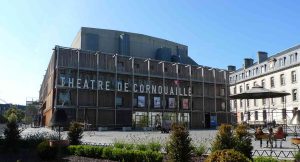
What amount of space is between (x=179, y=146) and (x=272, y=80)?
59.3 meters

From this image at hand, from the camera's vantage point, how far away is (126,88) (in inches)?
2254

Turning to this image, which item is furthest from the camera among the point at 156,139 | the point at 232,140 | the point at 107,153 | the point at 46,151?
the point at 156,139

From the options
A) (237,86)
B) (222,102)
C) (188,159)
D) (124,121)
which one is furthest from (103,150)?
(237,86)

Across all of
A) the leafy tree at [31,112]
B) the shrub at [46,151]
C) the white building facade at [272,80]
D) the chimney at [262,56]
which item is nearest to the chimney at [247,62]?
the white building facade at [272,80]

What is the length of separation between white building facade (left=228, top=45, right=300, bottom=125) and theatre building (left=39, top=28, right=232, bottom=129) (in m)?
6.46

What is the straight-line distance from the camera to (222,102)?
68688 mm

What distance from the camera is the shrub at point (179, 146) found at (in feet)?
35.4

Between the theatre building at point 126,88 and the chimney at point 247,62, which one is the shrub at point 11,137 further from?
the chimney at point 247,62

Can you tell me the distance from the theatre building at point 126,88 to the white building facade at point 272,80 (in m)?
6.46

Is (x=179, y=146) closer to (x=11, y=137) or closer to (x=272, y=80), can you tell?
(x=11, y=137)

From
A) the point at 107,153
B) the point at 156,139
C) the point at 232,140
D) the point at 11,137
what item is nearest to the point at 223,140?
the point at 232,140

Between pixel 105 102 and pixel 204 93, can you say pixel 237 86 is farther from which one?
pixel 105 102

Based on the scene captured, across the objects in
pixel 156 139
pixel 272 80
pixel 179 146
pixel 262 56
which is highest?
pixel 262 56

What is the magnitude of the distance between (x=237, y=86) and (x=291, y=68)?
1942 cm
